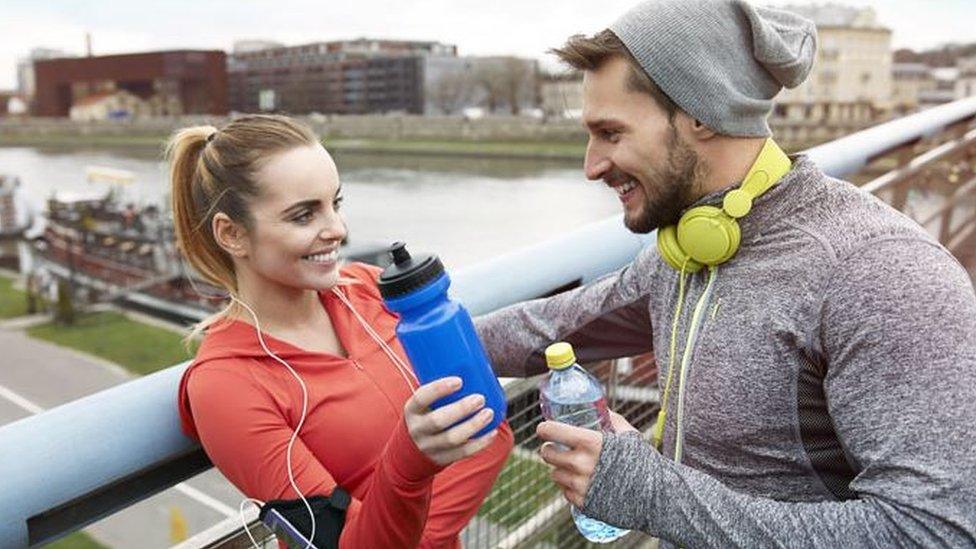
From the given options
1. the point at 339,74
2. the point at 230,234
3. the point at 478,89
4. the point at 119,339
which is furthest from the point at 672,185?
the point at 478,89

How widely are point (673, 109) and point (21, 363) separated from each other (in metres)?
47.7

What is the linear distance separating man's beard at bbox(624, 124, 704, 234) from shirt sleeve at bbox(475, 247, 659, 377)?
0.71 ft

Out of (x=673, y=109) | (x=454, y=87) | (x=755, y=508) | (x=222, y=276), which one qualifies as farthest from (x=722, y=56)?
(x=454, y=87)

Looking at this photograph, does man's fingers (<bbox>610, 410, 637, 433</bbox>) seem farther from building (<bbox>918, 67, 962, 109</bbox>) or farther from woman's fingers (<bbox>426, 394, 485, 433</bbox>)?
building (<bbox>918, 67, 962, 109</bbox>)

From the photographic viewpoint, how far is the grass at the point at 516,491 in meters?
1.70

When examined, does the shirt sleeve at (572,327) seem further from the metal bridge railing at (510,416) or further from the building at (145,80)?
the building at (145,80)

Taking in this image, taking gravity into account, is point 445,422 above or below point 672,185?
below

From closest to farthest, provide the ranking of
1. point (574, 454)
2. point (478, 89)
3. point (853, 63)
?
1. point (574, 454)
2. point (478, 89)
3. point (853, 63)

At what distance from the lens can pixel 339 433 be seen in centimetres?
129

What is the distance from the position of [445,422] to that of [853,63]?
64128 millimetres

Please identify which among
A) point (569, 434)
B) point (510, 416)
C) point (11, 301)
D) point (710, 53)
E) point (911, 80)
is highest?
point (710, 53)

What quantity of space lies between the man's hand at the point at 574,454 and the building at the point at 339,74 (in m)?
30.2

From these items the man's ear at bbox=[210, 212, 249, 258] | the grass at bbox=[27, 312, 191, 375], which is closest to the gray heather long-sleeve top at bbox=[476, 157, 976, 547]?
the man's ear at bbox=[210, 212, 249, 258]

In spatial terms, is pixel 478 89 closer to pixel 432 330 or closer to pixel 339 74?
pixel 339 74
